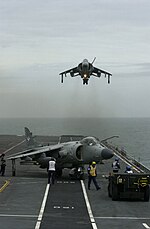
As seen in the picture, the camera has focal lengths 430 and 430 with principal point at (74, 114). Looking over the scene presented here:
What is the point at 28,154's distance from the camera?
3180 cm

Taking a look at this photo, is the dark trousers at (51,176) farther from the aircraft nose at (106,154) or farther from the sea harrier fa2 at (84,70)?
the sea harrier fa2 at (84,70)

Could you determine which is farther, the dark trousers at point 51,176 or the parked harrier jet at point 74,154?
the parked harrier jet at point 74,154

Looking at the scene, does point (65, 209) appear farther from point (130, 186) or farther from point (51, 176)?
point (51, 176)

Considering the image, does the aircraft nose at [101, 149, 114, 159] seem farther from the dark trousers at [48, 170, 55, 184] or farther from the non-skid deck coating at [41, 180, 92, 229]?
the non-skid deck coating at [41, 180, 92, 229]

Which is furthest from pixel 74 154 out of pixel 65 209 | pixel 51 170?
pixel 65 209

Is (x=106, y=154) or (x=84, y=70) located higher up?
(x=84, y=70)

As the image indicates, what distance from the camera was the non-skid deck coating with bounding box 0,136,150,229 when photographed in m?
15.3

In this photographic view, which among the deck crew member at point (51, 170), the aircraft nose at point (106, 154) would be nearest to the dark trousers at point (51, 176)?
the deck crew member at point (51, 170)

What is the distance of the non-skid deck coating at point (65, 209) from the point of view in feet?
50.3

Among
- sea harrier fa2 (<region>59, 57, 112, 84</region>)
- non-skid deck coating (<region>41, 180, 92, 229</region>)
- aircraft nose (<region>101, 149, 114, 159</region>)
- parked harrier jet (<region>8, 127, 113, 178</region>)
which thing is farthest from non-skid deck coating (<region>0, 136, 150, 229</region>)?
sea harrier fa2 (<region>59, 57, 112, 84</region>)

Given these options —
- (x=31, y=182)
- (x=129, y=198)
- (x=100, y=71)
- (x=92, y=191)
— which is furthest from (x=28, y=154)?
(x=100, y=71)

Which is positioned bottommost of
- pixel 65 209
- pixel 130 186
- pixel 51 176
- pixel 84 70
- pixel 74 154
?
pixel 65 209

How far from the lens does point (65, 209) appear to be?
18.2 meters

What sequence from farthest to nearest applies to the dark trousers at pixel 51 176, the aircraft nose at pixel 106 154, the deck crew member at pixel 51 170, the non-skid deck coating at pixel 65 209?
the aircraft nose at pixel 106 154 → the dark trousers at pixel 51 176 → the deck crew member at pixel 51 170 → the non-skid deck coating at pixel 65 209
